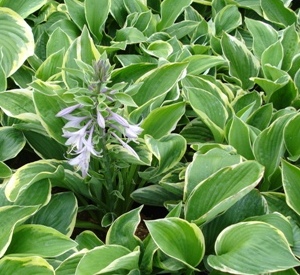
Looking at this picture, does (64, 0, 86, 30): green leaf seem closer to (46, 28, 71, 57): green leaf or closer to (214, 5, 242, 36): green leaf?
(46, 28, 71, 57): green leaf

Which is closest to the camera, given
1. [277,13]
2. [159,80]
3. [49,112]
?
[49,112]

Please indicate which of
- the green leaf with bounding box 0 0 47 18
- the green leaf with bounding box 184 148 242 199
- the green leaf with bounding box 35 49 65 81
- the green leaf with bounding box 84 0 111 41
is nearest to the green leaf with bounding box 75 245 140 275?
the green leaf with bounding box 184 148 242 199

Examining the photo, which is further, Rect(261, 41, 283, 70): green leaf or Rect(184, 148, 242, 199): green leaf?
Rect(261, 41, 283, 70): green leaf

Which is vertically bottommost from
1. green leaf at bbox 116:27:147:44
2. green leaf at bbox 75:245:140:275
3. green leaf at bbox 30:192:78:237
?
green leaf at bbox 30:192:78:237

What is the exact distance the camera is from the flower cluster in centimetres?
139

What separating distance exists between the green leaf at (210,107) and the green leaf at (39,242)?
0.64 meters

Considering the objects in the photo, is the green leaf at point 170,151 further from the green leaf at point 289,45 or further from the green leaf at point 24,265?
the green leaf at point 289,45

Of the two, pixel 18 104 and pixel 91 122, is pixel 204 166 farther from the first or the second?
pixel 18 104

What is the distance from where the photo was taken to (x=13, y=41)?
2104 mm

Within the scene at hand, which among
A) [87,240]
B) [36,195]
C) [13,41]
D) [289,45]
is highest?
[13,41]

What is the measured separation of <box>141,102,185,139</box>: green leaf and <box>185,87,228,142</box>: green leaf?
0.25 ft

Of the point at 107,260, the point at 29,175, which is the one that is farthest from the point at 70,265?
the point at 29,175

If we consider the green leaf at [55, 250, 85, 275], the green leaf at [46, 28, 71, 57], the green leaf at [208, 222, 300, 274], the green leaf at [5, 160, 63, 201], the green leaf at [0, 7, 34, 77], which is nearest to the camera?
the green leaf at [208, 222, 300, 274]

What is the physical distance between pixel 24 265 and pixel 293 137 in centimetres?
91
